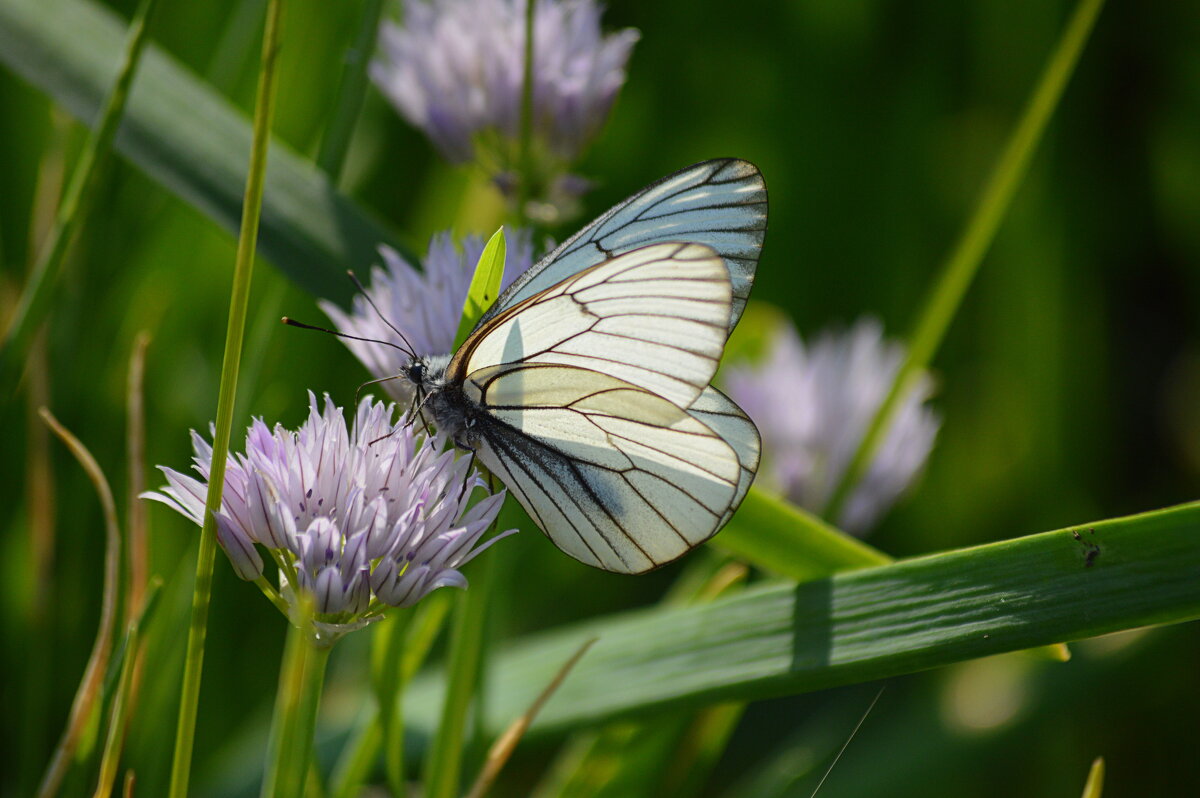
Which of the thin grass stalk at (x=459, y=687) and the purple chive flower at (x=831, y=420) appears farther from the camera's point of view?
the purple chive flower at (x=831, y=420)

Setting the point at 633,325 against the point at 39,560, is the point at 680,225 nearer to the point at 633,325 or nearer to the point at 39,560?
the point at 633,325

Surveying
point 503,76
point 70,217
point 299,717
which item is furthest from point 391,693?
point 503,76

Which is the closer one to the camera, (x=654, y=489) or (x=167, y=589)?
(x=654, y=489)

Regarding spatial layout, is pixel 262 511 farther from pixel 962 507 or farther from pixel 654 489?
pixel 962 507

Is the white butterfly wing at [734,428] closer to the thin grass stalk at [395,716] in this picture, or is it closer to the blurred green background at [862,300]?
the thin grass stalk at [395,716]

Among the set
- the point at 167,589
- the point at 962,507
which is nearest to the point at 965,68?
the point at 962,507

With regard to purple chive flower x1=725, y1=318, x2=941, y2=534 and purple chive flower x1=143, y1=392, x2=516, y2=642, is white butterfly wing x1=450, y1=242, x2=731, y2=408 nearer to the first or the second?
purple chive flower x1=143, y1=392, x2=516, y2=642

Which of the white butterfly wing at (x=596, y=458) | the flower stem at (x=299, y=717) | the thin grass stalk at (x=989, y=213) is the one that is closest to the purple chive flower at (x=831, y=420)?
the thin grass stalk at (x=989, y=213)
